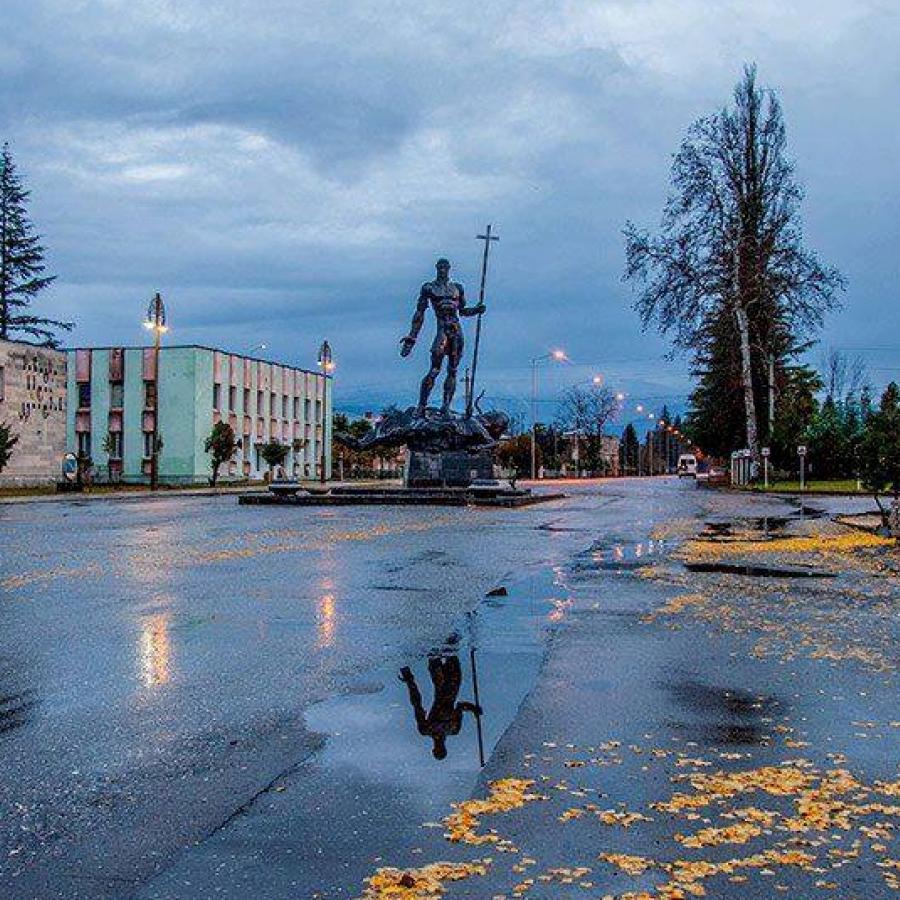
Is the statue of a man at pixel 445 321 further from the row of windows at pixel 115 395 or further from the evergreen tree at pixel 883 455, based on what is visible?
the row of windows at pixel 115 395

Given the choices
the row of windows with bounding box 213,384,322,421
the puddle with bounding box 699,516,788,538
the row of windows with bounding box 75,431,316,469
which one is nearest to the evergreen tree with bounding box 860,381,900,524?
the puddle with bounding box 699,516,788,538

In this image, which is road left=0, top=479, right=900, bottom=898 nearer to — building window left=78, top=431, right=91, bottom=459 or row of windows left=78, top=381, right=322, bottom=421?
row of windows left=78, top=381, right=322, bottom=421

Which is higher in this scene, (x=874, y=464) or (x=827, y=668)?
(x=874, y=464)

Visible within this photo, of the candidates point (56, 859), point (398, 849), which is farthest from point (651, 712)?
point (56, 859)

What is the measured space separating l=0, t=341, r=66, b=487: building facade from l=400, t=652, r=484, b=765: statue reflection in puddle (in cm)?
4970

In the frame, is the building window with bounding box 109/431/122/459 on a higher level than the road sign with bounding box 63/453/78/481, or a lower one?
higher

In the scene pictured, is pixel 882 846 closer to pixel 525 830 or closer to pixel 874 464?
pixel 525 830

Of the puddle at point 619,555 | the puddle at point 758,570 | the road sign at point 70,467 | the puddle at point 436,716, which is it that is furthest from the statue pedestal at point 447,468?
the puddle at point 436,716

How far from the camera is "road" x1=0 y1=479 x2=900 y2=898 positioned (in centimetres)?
400

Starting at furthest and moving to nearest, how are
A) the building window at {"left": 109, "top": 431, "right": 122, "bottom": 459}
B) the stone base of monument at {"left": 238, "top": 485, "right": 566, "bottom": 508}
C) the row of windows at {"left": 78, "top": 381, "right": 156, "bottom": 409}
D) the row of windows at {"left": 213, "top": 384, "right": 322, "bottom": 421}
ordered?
1. the row of windows at {"left": 213, "top": 384, "right": 322, "bottom": 421}
2. the building window at {"left": 109, "top": 431, "right": 122, "bottom": 459}
3. the row of windows at {"left": 78, "top": 381, "right": 156, "bottom": 409}
4. the stone base of monument at {"left": 238, "top": 485, "right": 566, "bottom": 508}

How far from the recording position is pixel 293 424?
8950 cm

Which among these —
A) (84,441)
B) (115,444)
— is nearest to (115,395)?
(115,444)

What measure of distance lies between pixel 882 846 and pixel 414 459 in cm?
3818

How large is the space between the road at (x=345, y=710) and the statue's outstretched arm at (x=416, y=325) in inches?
1064
